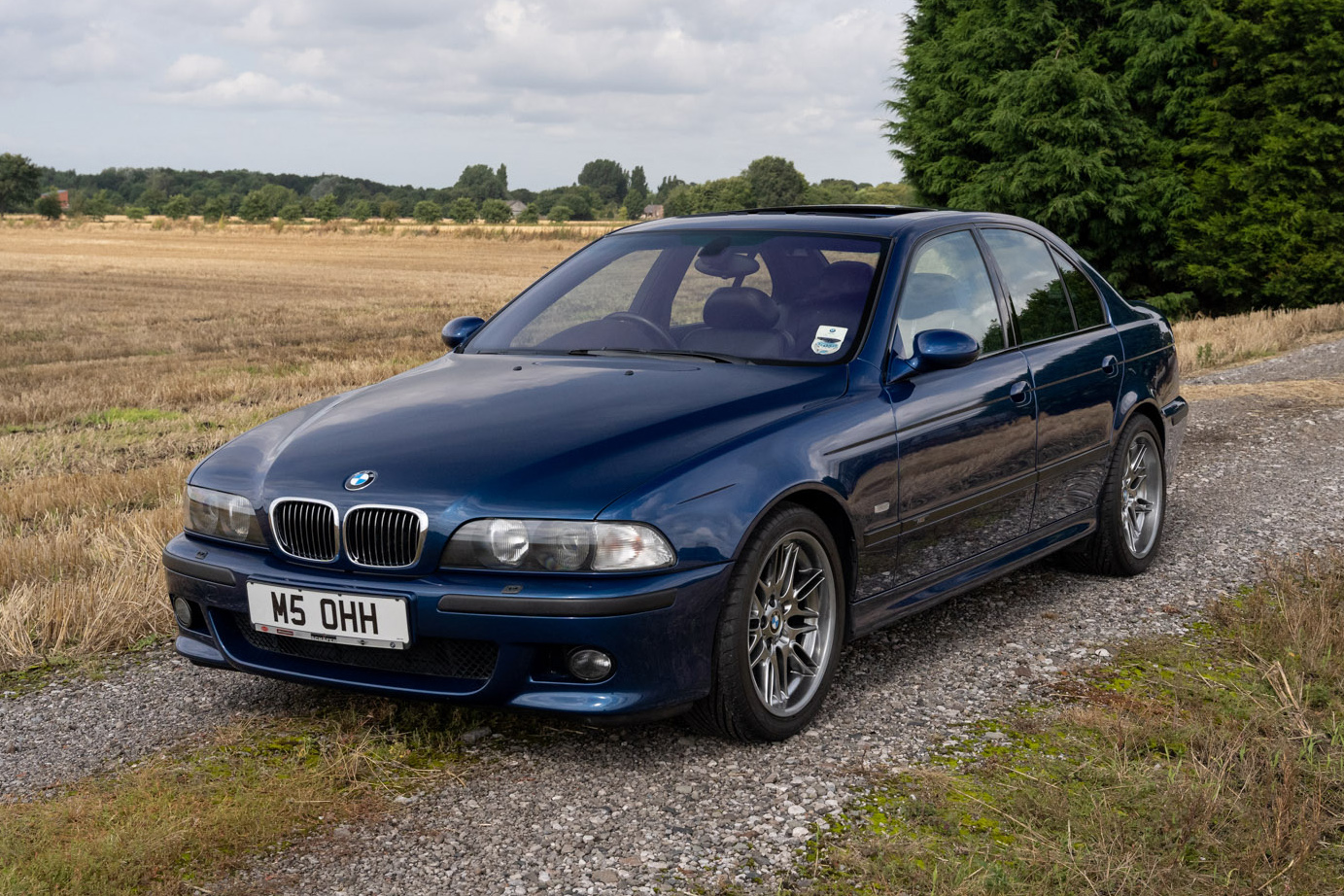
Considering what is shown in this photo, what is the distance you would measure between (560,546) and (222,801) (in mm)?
1085

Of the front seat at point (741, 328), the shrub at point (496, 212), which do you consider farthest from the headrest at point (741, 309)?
the shrub at point (496, 212)

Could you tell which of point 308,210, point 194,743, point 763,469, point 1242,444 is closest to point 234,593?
point 194,743

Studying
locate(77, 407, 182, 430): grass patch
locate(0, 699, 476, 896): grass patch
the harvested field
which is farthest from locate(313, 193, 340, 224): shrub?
locate(0, 699, 476, 896): grass patch

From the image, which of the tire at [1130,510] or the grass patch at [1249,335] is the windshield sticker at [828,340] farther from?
the grass patch at [1249,335]

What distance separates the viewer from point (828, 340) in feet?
15.0

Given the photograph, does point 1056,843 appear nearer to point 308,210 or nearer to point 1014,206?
point 1014,206

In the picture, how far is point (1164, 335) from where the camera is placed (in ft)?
21.3

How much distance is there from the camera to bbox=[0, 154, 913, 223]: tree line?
8856 cm

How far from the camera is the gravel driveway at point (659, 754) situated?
10.5 ft

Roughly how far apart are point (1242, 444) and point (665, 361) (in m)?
5.97

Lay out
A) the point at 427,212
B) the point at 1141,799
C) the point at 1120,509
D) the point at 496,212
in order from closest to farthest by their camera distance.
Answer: the point at 1141,799 → the point at 1120,509 → the point at 496,212 → the point at 427,212

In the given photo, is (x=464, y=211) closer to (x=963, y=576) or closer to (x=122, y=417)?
(x=122, y=417)

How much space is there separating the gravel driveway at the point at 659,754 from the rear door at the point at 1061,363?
528mm

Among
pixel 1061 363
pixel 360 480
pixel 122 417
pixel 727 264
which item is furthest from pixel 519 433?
pixel 122 417
